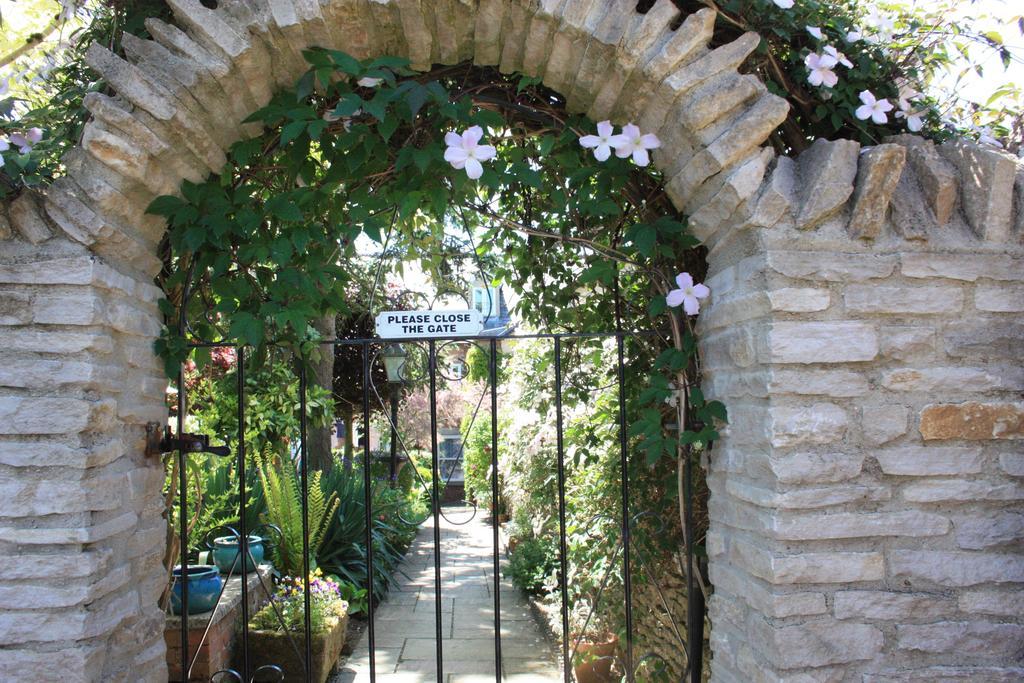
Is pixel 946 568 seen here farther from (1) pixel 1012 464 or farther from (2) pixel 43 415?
(2) pixel 43 415

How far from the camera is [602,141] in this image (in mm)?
2027

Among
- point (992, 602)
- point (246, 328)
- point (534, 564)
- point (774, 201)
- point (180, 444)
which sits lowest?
point (534, 564)

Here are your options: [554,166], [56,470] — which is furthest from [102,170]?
[554,166]

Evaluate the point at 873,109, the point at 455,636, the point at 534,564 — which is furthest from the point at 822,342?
the point at 534,564

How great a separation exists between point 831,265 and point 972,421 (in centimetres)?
52

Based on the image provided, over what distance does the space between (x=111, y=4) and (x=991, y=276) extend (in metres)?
2.45

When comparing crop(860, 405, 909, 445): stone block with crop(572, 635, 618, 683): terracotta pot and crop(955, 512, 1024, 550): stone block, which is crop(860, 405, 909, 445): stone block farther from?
crop(572, 635, 618, 683): terracotta pot

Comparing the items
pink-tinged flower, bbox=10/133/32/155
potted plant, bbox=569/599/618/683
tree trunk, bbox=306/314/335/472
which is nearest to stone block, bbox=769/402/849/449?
pink-tinged flower, bbox=10/133/32/155

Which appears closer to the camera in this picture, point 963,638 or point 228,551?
point 963,638

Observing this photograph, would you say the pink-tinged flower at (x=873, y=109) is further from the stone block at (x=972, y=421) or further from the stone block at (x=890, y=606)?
the stone block at (x=890, y=606)

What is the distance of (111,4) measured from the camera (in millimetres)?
2088

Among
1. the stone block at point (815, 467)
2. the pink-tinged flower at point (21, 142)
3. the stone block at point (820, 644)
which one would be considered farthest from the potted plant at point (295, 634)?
the stone block at point (815, 467)

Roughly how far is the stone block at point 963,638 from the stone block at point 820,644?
3.1 inches

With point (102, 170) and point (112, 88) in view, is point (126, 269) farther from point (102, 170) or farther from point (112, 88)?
point (112, 88)
